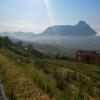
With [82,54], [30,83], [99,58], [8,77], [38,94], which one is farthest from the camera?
[82,54]

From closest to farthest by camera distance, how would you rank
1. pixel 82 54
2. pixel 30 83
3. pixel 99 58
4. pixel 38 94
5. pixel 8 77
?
pixel 38 94
pixel 30 83
pixel 8 77
pixel 99 58
pixel 82 54

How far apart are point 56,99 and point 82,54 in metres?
113

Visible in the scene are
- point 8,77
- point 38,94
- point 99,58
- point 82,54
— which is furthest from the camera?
point 82,54

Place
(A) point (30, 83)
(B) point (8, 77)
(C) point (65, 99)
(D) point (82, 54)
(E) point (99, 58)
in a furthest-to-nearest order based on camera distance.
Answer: (D) point (82, 54), (E) point (99, 58), (B) point (8, 77), (A) point (30, 83), (C) point (65, 99)

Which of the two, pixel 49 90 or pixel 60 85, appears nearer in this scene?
pixel 49 90

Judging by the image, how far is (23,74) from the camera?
1058 centimetres

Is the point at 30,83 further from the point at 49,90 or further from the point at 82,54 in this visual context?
the point at 82,54

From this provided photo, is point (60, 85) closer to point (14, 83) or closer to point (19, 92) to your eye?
point (14, 83)

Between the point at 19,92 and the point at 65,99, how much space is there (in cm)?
151

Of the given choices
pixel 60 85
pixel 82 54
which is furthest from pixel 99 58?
pixel 60 85

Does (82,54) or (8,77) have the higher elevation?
(8,77)

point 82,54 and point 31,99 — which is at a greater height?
point 31,99

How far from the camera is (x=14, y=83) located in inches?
361

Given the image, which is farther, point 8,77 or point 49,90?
point 8,77
